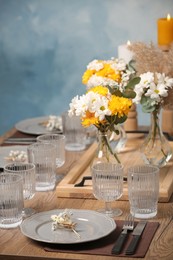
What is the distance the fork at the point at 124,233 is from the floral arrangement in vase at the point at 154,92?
0.52 metres

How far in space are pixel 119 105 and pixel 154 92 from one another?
12.0 inches

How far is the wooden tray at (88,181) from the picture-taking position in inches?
98.3

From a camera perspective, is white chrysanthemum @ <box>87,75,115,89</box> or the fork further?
white chrysanthemum @ <box>87,75,115,89</box>

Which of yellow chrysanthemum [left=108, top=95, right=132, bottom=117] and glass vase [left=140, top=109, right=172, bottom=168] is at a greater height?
yellow chrysanthemum [left=108, top=95, right=132, bottom=117]

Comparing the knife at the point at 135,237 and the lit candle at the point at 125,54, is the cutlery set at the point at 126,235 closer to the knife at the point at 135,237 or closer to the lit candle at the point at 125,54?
the knife at the point at 135,237

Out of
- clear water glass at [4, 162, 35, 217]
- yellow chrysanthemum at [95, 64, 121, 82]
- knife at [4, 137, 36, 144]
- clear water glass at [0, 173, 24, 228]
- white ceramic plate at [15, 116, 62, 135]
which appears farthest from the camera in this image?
white ceramic plate at [15, 116, 62, 135]

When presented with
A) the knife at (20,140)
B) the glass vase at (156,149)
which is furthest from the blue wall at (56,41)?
the glass vase at (156,149)

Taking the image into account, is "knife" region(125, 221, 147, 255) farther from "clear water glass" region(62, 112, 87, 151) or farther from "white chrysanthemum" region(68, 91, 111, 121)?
"clear water glass" region(62, 112, 87, 151)

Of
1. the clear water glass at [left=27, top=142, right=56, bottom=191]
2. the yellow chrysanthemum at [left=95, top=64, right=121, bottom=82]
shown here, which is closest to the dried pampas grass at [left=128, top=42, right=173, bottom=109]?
the yellow chrysanthemum at [left=95, top=64, right=121, bottom=82]

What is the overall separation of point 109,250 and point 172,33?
1795 millimetres

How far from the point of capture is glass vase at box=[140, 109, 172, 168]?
2.79 m

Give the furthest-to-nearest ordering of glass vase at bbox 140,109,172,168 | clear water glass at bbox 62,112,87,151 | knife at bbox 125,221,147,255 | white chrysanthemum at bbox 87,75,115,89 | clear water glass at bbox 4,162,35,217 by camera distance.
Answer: clear water glass at bbox 62,112,87,151 → glass vase at bbox 140,109,172,168 → white chrysanthemum at bbox 87,75,115,89 → clear water glass at bbox 4,162,35,217 → knife at bbox 125,221,147,255

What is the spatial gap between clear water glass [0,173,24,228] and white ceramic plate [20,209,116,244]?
4cm

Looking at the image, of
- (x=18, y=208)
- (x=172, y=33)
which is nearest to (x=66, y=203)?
(x=18, y=208)
